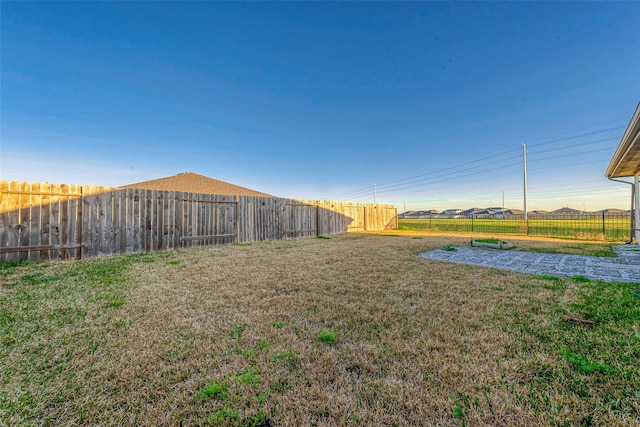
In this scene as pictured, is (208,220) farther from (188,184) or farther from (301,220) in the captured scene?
(188,184)

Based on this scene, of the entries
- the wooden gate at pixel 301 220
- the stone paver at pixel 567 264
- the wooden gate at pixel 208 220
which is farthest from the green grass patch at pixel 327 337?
the wooden gate at pixel 301 220

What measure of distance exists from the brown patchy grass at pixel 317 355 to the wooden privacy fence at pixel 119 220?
7.59ft

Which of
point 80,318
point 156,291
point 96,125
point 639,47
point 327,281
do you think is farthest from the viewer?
point 96,125

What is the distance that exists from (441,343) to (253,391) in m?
1.48

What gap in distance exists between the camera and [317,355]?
68.9 inches

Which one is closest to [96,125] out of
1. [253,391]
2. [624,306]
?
[253,391]

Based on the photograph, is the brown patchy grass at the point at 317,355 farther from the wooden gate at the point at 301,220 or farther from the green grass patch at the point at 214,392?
the wooden gate at the point at 301,220

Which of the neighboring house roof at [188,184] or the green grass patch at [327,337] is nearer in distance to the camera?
the green grass patch at [327,337]

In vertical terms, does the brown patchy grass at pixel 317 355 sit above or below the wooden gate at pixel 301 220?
below

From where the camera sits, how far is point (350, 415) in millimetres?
1195

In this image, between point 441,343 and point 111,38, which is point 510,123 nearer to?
point 441,343

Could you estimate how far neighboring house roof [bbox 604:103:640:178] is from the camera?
395 centimetres

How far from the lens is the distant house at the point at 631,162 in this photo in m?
4.12

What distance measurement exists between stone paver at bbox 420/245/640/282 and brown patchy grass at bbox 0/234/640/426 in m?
0.91
